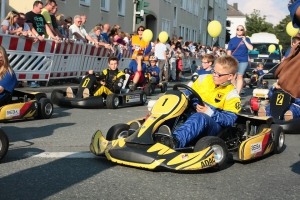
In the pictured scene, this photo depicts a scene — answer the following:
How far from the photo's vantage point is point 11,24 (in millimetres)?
12125

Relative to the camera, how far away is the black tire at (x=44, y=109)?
28.0ft

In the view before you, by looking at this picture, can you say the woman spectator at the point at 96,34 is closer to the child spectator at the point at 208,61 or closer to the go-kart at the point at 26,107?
the child spectator at the point at 208,61

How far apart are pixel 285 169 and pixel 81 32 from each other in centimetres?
1062

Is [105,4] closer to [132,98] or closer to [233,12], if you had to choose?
[132,98]

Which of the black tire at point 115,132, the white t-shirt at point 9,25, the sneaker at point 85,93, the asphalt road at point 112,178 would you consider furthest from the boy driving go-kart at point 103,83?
the black tire at point 115,132

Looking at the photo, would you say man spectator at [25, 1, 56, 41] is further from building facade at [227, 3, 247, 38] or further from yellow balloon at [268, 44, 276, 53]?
building facade at [227, 3, 247, 38]

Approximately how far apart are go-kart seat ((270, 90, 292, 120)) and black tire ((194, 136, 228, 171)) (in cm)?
344

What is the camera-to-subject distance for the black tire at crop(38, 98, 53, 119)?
8.55 metres

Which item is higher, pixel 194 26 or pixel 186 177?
pixel 194 26

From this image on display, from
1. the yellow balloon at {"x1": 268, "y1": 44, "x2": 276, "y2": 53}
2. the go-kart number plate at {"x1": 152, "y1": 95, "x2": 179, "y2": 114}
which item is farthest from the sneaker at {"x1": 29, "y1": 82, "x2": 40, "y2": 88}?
the yellow balloon at {"x1": 268, "y1": 44, "x2": 276, "y2": 53}

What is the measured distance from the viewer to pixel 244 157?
222 inches

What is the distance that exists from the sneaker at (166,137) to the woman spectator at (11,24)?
7514mm

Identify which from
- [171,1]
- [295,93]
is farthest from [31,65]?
[171,1]

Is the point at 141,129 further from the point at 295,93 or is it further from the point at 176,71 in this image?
the point at 176,71
